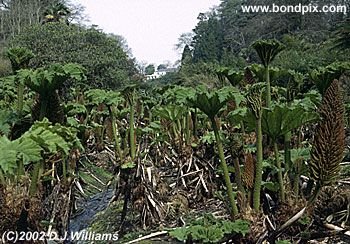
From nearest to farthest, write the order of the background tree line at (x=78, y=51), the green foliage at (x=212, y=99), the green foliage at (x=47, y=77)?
the green foliage at (x=212, y=99) → the green foliage at (x=47, y=77) → the background tree line at (x=78, y=51)

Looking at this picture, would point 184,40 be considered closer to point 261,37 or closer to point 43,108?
point 261,37

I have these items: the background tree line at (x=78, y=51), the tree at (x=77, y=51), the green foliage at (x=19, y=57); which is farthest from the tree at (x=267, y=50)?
the tree at (x=77, y=51)

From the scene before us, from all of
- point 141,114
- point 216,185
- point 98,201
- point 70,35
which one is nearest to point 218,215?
point 216,185

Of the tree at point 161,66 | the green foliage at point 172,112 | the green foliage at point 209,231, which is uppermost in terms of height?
the tree at point 161,66

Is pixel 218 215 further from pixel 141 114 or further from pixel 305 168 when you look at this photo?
pixel 141 114

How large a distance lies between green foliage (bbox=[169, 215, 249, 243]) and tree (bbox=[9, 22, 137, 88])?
2393 cm

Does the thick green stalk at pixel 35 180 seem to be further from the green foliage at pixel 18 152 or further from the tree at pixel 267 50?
the tree at pixel 267 50

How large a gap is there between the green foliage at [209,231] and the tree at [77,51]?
2393cm

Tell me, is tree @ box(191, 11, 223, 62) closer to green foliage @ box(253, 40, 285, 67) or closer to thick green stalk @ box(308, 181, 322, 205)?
green foliage @ box(253, 40, 285, 67)

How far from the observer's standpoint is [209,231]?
3361 millimetres

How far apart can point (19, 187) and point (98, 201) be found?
4.62 meters

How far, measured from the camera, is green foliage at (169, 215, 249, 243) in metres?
3.31

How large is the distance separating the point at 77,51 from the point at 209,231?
25548 mm

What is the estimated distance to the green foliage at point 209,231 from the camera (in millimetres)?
3314
